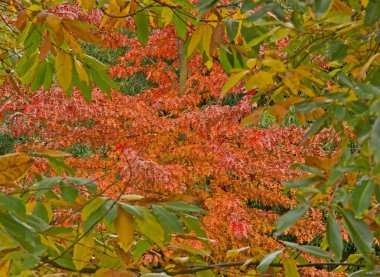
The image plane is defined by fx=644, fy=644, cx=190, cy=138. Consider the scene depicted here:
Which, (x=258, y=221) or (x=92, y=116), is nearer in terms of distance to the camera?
(x=92, y=116)

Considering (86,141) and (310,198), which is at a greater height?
(310,198)

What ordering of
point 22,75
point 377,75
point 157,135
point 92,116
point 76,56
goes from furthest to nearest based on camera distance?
point 157,135 → point 92,116 → point 22,75 → point 76,56 → point 377,75

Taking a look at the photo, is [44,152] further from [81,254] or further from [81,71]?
[81,71]

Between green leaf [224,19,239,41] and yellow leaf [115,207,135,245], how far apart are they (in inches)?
19.7

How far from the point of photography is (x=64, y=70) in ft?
5.52

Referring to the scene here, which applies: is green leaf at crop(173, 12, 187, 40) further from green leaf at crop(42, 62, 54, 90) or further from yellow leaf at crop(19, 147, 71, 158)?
yellow leaf at crop(19, 147, 71, 158)

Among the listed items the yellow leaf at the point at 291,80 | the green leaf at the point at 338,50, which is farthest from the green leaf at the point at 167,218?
the green leaf at the point at 338,50

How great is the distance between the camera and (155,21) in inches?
86.0

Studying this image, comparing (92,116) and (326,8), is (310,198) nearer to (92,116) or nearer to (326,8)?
(326,8)

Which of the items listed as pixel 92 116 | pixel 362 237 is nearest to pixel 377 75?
pixel 362 237

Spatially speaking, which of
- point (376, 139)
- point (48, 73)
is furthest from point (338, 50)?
point (48, 73)

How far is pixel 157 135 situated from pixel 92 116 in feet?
2.50

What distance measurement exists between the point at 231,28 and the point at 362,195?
635 mm

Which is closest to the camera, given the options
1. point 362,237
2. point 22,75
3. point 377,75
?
point 362,237
